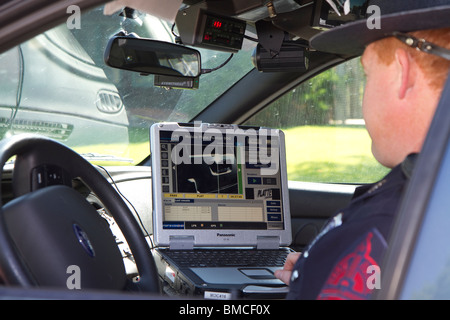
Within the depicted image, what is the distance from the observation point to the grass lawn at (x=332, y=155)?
358cm

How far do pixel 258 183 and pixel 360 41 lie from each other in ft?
4.34

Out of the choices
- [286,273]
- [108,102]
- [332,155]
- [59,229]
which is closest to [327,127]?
[332,155]

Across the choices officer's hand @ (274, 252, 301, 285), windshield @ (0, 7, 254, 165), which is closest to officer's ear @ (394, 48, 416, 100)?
officer's hand @ (274, 252, 301, 285)

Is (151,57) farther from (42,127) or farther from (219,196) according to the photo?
(42,127)

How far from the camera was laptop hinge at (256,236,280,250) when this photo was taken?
8.32 feet

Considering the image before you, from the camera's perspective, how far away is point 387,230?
3.58 feet

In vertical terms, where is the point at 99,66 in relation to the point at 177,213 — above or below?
above

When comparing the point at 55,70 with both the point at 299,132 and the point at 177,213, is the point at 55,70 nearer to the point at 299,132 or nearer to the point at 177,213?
the point at 299,132

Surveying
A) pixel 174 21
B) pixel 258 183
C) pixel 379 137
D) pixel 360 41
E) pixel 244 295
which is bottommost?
pixel 244 295

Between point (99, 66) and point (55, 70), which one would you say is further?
point (55, 70)

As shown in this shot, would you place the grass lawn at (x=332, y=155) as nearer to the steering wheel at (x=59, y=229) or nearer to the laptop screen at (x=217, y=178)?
the laptop screen at (x=217, y=178)

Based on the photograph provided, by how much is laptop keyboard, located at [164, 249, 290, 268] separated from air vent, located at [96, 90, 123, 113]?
1.33 meters
